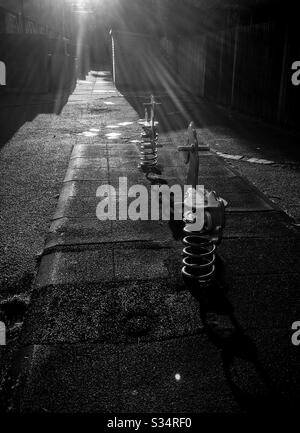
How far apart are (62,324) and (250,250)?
2.20 metres

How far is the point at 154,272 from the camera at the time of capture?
13.6ft

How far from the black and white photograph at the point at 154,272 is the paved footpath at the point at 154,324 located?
11 millimetres

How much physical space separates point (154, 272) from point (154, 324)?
87 cm

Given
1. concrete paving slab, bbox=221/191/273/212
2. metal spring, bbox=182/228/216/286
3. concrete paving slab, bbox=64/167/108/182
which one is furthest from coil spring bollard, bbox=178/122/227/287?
concrete paving slab, bbox=64/167/108/182

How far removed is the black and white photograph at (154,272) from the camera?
265 centimetres

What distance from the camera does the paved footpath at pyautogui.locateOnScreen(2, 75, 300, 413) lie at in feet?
8.65

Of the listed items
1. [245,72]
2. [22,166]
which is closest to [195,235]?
[22,166]

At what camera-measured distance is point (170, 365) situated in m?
2.88

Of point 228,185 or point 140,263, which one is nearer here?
point 140,263

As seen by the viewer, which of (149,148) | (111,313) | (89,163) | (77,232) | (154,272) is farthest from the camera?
(89,163)

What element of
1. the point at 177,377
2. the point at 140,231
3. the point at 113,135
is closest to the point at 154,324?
the point at 177,377

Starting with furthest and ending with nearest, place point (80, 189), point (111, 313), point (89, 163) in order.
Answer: point (89, 163) → point (80, 189) → point (111, 313)

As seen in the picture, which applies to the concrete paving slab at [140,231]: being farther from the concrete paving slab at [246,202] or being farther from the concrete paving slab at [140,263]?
the concrete paving slab at [246,202]

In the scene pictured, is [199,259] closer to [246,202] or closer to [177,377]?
[177,377]
